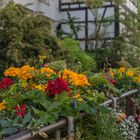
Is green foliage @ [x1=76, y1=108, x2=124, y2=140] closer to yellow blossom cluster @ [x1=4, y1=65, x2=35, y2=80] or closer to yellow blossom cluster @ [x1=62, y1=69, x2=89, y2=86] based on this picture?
yellow blossom cluster @ [x1=62, y1=69, x2=89, y2=86]

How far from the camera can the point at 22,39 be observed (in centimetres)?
1191

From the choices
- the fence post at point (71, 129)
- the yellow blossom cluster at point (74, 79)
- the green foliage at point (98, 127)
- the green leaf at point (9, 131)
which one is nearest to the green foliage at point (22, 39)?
the yellow blossom cluster at point (74, 79)

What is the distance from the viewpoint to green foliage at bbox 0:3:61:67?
37.8 feet

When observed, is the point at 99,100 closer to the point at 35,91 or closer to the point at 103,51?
the point at 35,91

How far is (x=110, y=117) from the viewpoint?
457cm

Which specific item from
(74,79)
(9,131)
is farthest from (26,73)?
(9,131)

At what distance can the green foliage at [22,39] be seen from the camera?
1152cm

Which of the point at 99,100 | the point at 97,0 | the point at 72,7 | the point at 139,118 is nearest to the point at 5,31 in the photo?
the point at 139,118

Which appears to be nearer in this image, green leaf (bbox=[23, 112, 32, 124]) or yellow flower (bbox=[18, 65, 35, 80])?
green leaf (bbox=[23, 112, 32, 124])

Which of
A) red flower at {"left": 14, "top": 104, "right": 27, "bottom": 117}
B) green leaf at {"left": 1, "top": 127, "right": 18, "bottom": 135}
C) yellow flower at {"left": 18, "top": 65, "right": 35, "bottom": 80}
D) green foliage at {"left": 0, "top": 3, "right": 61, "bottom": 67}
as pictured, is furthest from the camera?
green foliage at {"left": 0, "top": 3, "right": 61, "bottom": 67}

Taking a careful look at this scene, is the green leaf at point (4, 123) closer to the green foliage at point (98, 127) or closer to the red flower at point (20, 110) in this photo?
the red flower at point (20, 110)

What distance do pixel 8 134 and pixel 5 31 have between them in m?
8.67

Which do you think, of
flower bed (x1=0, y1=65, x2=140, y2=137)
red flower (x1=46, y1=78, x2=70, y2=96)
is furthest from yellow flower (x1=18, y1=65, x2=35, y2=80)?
red flower (x1=46, y1=78, x2=70, y2=96)

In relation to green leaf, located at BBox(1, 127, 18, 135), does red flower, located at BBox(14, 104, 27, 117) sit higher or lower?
higher
